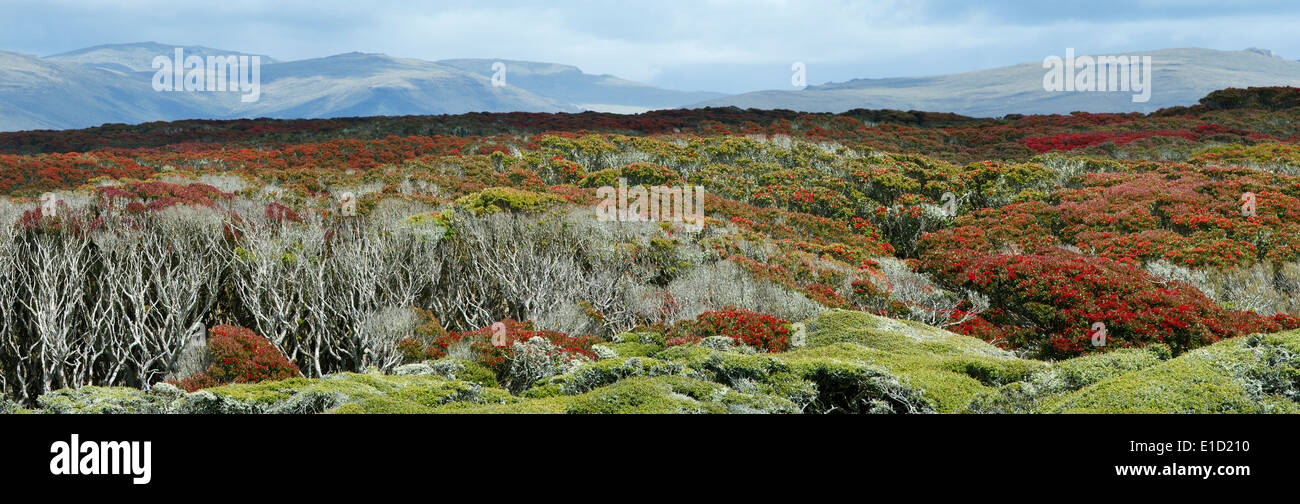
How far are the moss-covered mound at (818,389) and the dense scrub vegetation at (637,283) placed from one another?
0.04m

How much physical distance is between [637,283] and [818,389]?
8746 millimetres

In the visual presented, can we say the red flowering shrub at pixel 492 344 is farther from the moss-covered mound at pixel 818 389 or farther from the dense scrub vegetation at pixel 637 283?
the moss-covered mound at pixel 818 389

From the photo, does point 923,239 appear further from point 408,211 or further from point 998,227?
point 408,211

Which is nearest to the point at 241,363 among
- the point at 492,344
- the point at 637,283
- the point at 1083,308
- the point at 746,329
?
the point at 492,344

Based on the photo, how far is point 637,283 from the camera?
16062 millimetres

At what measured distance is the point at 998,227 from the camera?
2164 centimetres

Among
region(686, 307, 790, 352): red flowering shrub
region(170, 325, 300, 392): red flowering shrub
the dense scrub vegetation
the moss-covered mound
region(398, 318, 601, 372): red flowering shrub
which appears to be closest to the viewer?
the moss-covered mound

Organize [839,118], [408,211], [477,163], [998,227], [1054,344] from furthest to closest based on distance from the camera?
1. [839,118]
2. [477,163]
3. [998,227]
4. [408,211]
5. [1054,344]

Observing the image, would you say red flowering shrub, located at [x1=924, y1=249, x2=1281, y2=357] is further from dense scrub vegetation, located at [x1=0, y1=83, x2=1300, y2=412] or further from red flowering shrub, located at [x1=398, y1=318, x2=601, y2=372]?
red flowering shrub, located at [x1=398, y1=318, x2=601, y2=372]

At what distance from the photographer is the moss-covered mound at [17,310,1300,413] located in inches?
251

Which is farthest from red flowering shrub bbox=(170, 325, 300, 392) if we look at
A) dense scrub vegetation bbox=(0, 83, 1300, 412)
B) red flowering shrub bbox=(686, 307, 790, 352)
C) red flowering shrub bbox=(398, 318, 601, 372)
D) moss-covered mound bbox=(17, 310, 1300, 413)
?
red flowering shrub bbox=(686, 307, 790, 352)

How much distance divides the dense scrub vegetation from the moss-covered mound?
0.14 ft
